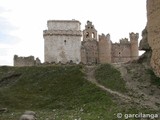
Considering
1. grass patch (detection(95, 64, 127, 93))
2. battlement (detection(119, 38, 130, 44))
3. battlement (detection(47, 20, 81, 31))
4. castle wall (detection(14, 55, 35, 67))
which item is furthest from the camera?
battlement (detection(119, 38, 130, 44))

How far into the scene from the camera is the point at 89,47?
72.8 metres

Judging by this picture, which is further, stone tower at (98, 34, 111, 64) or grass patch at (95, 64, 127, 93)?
stone tower at (98, 34, 111, 64)

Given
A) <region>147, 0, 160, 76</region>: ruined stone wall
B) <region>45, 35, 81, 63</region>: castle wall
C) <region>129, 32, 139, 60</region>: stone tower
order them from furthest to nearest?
<region>129, 32, 139, 60</region>: stone tower < <region>45, 35, 81, 63</region>: castle wall < <region>147, 0, 160, 76</region>: ruined stone wall

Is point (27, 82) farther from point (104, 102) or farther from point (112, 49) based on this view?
point (112, 49)

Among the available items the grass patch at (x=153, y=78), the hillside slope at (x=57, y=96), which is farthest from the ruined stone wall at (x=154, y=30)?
the hillside slope at (x=57, y=96)

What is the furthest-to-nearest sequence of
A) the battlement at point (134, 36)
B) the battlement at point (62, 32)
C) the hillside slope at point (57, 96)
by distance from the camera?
the battlement at point (134, 36), the battlement at point (62, 32), the hillside slope at point (57, 96)

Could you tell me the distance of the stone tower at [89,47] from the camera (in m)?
72.2

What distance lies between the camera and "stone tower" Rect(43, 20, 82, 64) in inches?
2798

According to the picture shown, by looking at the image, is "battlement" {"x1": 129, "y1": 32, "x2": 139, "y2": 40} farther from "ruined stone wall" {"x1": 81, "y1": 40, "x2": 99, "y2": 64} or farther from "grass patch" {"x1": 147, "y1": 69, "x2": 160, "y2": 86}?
"grass patch" {"x1": 147, "y1": 69, "x2": 160, "y2": 86}

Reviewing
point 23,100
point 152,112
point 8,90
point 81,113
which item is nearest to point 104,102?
point 81,113

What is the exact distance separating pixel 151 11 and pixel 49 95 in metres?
9.64

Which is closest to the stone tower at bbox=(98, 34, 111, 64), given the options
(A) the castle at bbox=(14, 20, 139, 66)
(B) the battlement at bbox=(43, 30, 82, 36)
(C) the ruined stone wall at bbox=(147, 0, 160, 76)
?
(A) the castle at bbox=(14, 20, 139, 66)

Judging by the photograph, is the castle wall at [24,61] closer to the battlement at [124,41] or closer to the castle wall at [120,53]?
the castle wall at [120,53]

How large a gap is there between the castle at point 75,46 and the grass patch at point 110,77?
1184 inches
